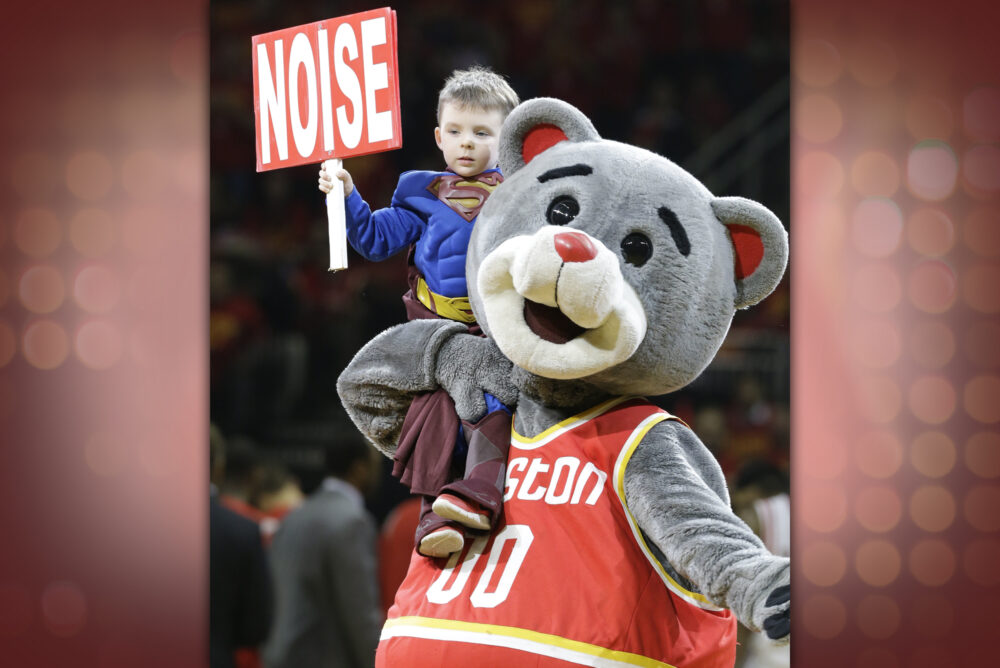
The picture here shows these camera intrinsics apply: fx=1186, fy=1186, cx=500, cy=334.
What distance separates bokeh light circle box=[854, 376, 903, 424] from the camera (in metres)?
1.87

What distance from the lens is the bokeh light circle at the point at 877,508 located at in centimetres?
187

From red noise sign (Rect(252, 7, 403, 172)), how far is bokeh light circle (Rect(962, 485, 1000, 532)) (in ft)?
3.35

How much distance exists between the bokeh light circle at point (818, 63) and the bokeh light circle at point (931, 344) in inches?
16.5

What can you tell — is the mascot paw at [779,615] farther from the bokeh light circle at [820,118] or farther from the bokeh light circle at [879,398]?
the bokeh light circle at [820,118]

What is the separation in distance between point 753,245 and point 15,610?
4.51ft

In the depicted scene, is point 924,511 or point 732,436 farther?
point 732,436

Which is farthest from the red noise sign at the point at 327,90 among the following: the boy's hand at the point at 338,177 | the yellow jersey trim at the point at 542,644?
the yellow jersey trim at the point at 542,644

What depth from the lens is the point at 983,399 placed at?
182 cm

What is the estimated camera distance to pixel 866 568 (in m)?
1.88

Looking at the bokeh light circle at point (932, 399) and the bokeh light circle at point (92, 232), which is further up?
the bokeh light circle at point (92, 232)

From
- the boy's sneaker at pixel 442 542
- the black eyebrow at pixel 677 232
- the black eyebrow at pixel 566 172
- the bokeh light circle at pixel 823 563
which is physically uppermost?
the black eyebrow at pixel 566 172

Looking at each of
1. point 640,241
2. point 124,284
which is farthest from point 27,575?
point 640,241

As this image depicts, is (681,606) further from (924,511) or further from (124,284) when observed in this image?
(124,284)

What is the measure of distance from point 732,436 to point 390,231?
Answer: 83 cm
